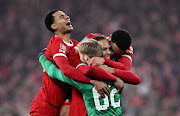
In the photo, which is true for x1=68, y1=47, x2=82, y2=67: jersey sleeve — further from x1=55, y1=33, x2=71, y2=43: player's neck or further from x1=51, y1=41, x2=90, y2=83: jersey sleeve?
x1=55, y1=33, x2=71, y2=43: player's neck

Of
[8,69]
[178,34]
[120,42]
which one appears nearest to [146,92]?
[178,34]

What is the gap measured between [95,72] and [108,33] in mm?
4257

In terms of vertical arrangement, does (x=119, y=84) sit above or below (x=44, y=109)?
above

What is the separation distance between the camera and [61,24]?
99.0 inches

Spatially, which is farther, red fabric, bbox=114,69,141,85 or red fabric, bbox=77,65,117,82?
red fabric, bbox=114,69,141,85

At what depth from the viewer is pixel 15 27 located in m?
6.34

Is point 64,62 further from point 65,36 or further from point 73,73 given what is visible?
point 65,36

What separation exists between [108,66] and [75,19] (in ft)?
13.9

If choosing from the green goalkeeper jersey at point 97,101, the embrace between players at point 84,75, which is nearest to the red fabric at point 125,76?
the embrace between players at point 84,75

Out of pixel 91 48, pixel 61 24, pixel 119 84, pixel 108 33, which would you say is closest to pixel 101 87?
pixel 119 84

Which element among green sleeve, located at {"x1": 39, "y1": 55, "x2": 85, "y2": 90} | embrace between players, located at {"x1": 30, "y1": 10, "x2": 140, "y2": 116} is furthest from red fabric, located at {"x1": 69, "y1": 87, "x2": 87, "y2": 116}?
green sleeve, located at {"x1": 39, "y1": 55, "x2": 85, "y2": 90}

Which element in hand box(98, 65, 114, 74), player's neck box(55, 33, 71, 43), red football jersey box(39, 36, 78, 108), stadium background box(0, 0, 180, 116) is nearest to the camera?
hand box(98, 65, 114, 74)

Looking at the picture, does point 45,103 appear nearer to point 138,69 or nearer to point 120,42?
point 120,42

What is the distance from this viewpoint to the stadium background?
5.15m
